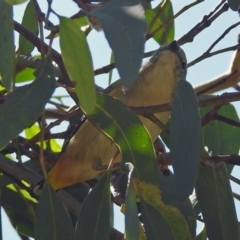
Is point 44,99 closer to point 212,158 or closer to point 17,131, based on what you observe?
point 17,131

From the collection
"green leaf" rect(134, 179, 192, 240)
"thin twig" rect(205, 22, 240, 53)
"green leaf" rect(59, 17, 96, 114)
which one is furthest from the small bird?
"green leaf" rect(59, 17, 96, 114)

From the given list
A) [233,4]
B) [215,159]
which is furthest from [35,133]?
[233,4]

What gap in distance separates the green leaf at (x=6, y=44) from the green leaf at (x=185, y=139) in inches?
14.2

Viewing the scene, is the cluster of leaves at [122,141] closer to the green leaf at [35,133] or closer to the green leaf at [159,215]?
the green leaf at [159,215]

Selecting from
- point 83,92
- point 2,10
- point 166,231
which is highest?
point 2,10

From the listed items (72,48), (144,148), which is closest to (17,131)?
(72,48)

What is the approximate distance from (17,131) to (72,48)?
19 centimetres

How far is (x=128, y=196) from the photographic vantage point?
138 centimetres

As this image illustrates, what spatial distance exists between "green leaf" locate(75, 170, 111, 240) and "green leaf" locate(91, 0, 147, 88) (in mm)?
413

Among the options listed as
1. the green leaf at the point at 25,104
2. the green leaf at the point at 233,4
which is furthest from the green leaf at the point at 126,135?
the green leaf at the point at 233,4

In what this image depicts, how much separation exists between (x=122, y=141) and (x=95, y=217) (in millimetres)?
187

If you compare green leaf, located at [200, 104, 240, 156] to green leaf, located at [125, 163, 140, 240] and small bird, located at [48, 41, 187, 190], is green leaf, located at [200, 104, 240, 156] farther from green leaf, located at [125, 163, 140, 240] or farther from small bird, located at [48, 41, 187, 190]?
green leaf, located at [125, 163, 140, 240]

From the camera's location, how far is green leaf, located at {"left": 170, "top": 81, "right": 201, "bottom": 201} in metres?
1.42

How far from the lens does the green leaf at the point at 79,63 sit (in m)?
1.23
